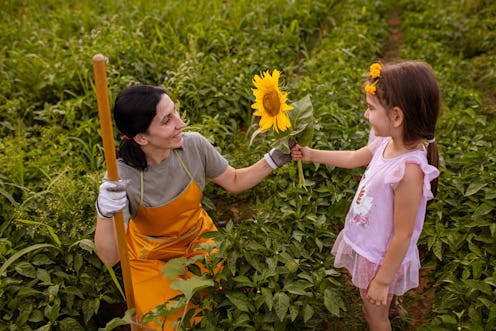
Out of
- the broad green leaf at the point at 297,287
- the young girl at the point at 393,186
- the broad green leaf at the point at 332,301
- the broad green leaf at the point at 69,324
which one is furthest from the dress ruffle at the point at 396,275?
the broad green leaf at the point at 69,324

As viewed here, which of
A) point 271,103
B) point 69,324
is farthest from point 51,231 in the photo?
point 271,103

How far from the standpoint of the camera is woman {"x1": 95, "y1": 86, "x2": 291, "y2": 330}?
7.04 ft

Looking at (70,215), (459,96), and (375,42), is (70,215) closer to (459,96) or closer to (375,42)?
(459,96)

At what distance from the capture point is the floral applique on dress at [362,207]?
194 cm

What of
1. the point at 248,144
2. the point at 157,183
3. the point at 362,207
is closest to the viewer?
the point at 362,207

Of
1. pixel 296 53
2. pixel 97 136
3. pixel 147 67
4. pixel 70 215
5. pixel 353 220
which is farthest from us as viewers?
pixel 296 53

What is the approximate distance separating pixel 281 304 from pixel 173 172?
81cm

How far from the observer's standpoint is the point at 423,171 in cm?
177

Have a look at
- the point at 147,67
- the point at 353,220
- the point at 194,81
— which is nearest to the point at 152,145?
the point at 353,220

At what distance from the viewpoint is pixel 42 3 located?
583cm

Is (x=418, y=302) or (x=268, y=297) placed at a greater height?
(x=268, y=297)

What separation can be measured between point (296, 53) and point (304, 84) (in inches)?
42.5

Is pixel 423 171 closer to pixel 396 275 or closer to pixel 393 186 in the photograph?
pixel 393 186

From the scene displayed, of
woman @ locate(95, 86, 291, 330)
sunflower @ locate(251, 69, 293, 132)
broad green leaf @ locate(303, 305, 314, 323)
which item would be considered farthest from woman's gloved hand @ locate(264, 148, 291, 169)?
broad green leaf @ locate(303, 305, 314, 323)
